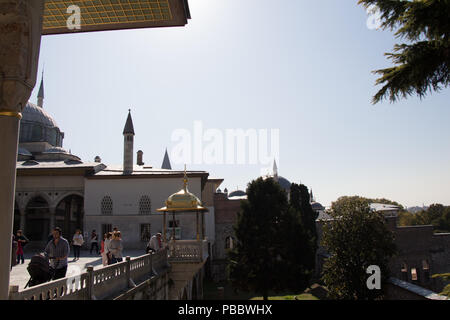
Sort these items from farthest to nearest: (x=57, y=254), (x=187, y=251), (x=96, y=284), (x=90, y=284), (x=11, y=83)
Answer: (x=187, y=251) → (x=96, y=284) → (x=57, y=254) → (x=90, y=284) → (x=11, y=83)

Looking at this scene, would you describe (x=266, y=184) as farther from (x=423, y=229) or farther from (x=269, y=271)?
(x=423, y=229)

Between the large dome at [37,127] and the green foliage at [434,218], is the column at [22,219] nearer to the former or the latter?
the large dome at [37,127]

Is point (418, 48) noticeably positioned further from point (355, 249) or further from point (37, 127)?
point (37, 127)

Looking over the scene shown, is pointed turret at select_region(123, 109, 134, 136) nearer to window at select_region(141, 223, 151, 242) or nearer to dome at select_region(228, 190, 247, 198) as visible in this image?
window at select_region(141, 223, 151, 242)

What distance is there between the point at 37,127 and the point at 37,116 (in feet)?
4.65

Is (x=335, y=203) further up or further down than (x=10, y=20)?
further down

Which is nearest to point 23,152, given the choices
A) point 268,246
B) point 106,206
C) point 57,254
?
point 106,206

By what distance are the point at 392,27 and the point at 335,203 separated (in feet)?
56.5

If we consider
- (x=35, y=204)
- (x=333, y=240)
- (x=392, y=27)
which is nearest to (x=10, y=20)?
(x=392, y=27)

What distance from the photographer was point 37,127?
130 ft

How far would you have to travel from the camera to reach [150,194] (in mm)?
25234

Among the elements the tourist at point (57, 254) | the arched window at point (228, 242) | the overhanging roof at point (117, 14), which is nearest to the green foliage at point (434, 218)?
the arched window at point (228, 242)

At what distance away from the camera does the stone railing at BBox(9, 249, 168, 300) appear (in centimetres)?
529

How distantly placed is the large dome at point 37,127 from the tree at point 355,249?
33.9 m
